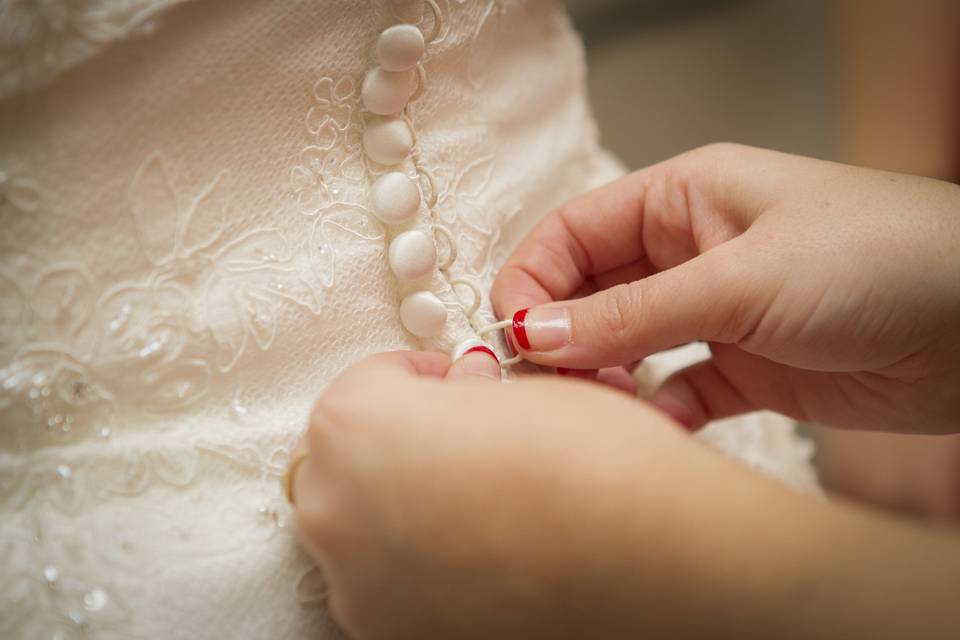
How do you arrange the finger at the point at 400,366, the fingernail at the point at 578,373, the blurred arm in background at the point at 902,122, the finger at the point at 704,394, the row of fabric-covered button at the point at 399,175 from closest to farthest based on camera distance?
1. the finger at the point at 400,366
2. the row of fabric-covered button at the point at 399,175
3. the fingernail at the point at 578,373
4. the finger at the point at 704,394
5. the blurred arm in background at the point at 902,122

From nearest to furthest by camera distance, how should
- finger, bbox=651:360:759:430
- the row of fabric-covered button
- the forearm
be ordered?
the forearm < the row of fabric-covered button < finger, bbox=651:360:759:430

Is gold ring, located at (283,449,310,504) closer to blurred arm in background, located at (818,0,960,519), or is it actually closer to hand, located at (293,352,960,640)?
hand, located at (293,352,960,640)

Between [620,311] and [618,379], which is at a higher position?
[620,311]

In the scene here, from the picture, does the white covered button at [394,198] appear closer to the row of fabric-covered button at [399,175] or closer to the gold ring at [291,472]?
the row of fabric-covered button at [399,175]

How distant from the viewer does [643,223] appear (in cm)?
68

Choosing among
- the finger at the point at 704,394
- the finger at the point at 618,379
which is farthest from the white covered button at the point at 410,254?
the finger at the point at 704,394

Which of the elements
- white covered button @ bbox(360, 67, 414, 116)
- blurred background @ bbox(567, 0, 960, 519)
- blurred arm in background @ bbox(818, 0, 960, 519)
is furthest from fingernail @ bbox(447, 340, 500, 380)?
blurred arm in background @ bbox(818, 0, 960, 519)

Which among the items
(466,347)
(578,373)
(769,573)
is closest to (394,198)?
(466,347)

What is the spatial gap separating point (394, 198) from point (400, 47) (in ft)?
0.39

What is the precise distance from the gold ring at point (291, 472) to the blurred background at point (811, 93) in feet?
4.25

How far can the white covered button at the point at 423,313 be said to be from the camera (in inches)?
20.7

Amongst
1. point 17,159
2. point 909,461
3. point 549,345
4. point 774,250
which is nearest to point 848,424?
point 774,250

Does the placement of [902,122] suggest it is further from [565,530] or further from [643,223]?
[565,530]

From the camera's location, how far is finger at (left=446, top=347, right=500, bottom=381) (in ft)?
1.59
